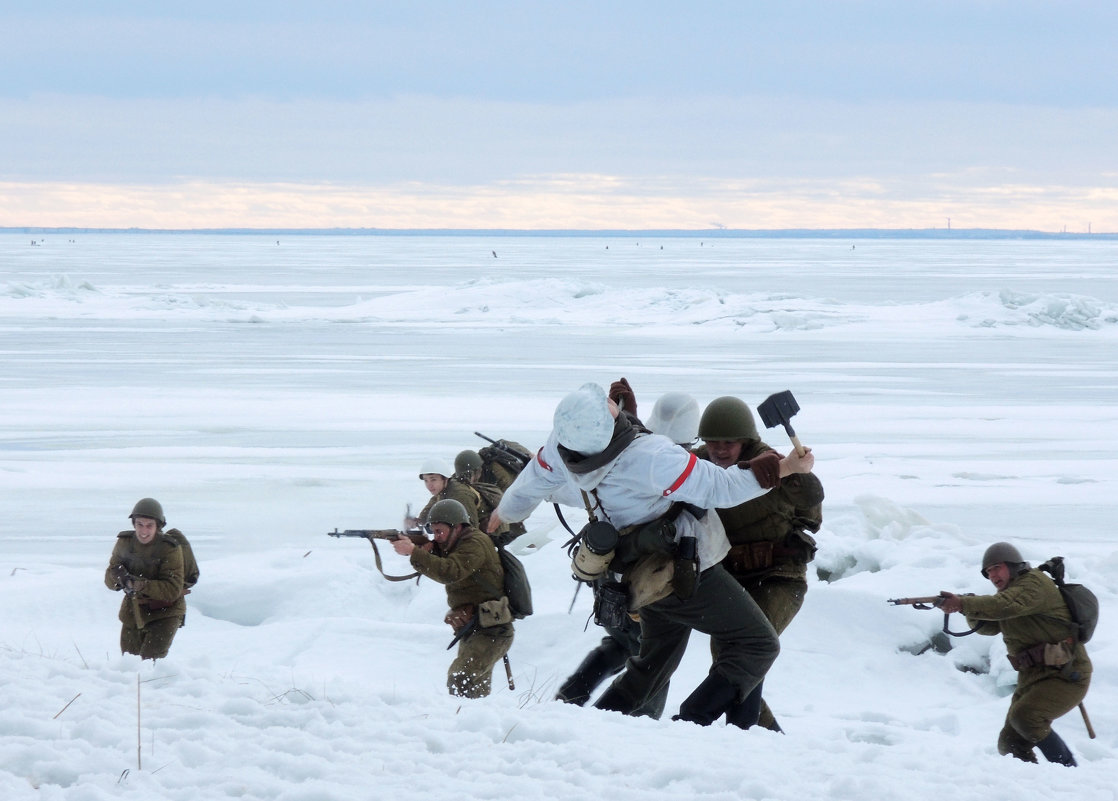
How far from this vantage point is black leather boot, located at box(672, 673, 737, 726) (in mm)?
4125

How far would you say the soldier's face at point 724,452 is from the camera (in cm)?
440

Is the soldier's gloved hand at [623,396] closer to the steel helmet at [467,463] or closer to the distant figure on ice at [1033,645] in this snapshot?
the distant figure on ice at [1033,645]

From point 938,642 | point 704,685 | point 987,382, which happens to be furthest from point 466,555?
point 987,382

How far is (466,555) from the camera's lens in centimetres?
491

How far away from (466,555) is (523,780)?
5.41ft

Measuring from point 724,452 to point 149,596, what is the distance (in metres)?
2.78

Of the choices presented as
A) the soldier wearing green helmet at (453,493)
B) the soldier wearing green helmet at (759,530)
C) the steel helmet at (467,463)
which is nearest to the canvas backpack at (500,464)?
the steel helmet at (467,463)

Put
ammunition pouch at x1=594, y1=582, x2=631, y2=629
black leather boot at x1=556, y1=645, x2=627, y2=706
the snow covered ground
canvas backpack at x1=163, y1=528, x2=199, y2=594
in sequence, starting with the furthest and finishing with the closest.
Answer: canvas backpack at x1=163, y1=528, x2=199, y2=594 → black leather boot at x1=556, y1=645, x2=627, y2=706 → ammunition pouch at x1=594, y1=582, x2=631, y2=629 → the snow covered ground

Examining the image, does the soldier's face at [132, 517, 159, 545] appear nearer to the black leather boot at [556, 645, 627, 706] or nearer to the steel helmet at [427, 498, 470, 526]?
the steel helmet at [427, 498, 470, 526]

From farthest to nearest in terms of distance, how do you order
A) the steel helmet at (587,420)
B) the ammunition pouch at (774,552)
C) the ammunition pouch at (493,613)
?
the ammunition pouch at (493,613), the ammunition pouch at (774,552), the steel helmet at (587,420)

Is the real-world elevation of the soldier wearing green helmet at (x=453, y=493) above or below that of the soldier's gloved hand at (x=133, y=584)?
above

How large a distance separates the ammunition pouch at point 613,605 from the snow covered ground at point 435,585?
1.11ft

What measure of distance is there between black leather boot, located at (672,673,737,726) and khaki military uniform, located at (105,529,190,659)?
257 cm

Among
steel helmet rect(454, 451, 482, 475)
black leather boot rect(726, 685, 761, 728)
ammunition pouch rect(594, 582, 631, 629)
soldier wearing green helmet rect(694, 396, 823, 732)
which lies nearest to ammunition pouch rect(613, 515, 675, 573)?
ammunition pouch rect(594, 582, 631, 629)
